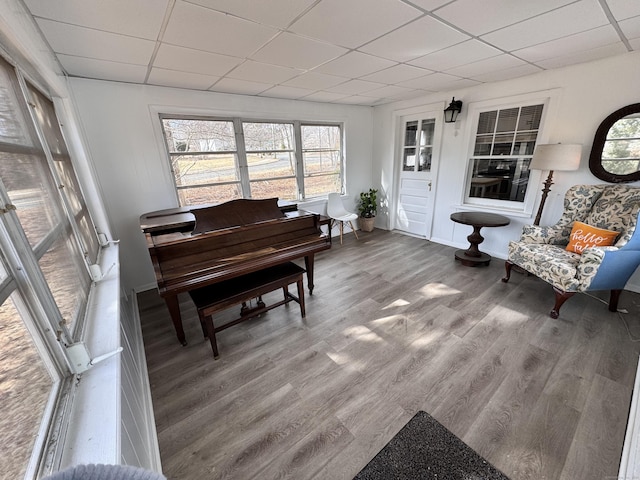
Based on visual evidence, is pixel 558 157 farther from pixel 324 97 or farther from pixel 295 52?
pixel 324 97

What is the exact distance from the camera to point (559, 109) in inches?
112

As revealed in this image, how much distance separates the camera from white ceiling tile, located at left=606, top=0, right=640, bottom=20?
59.5 inches

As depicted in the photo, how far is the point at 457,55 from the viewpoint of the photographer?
2268 millimetres

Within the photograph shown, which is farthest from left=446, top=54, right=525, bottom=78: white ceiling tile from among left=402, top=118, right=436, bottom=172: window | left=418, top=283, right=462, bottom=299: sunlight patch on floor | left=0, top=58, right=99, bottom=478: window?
left=0, top=58, right=99, bottom=478: window

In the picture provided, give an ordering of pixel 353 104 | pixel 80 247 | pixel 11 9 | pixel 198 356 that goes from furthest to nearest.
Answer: pixel 353 104, pixel 198 356, pixel 80 247, pixel 11 9

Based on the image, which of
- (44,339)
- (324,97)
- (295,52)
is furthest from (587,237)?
(44,339)

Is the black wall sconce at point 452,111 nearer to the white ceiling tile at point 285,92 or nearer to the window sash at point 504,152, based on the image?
the window sash at point 504,152

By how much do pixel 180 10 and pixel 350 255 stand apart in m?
3.15

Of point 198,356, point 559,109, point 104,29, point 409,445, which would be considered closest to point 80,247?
point 198,356

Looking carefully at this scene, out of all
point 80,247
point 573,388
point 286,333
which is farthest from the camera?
point 286,333

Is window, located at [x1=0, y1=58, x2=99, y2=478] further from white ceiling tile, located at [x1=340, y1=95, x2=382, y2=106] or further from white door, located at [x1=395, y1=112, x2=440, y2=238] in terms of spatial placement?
white door, located at [x1=395, y1=112, x2=440, y2=238]

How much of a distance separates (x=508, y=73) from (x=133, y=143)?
418 cm

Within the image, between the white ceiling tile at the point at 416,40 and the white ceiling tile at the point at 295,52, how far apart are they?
0.30 meters

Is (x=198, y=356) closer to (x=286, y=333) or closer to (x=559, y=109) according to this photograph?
(x=286, y=333)
